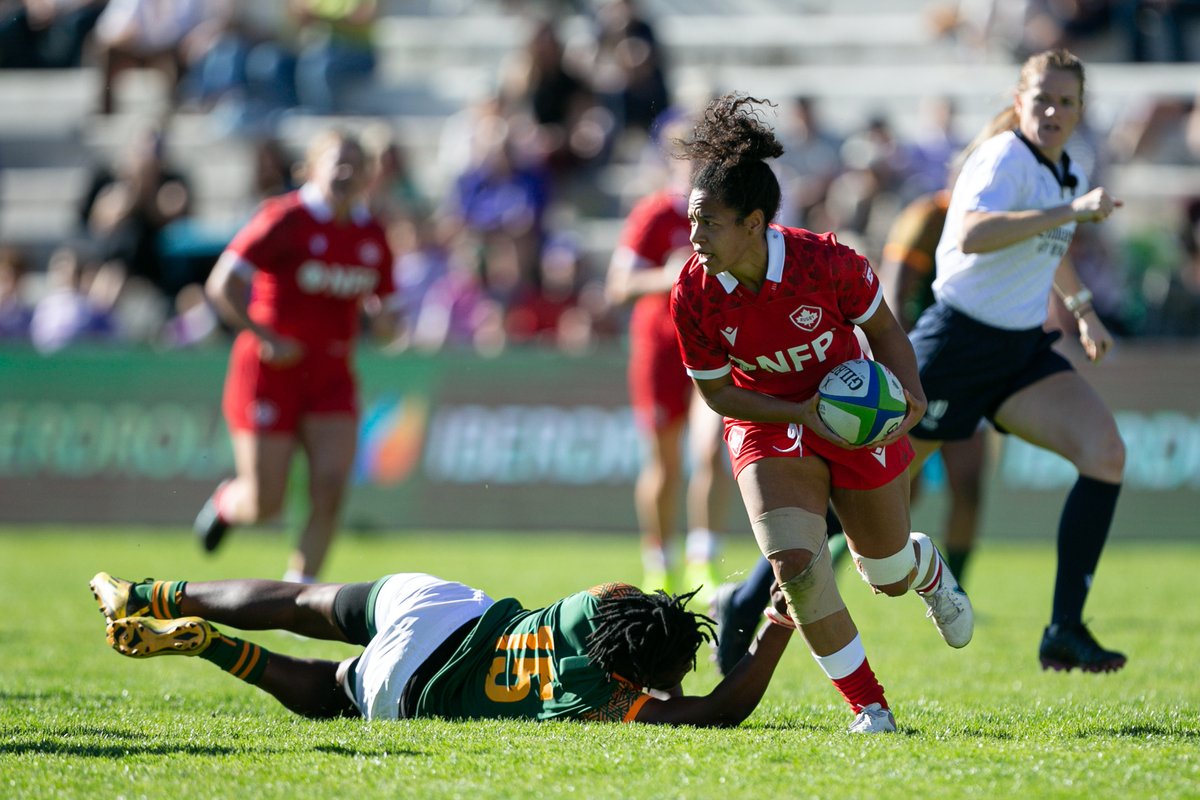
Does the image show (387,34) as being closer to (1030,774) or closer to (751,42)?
(751,42)

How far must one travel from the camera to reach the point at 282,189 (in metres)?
13.9

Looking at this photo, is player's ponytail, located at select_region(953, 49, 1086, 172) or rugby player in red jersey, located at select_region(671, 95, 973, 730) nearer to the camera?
rugby player in red jersey, located at select_region(671, 95, 973, 730)

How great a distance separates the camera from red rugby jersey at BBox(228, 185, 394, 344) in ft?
24.9

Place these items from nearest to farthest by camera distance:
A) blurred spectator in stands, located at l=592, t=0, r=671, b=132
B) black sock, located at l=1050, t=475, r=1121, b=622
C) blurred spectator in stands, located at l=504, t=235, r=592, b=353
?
black sock, located at l=1050, t=475, r=1121, b=622 < blurred spectator in stands, located at l=504, t=235, r=592, b=353 < blurred spectator in stands, located at l=592, t=0, r=671, b=132

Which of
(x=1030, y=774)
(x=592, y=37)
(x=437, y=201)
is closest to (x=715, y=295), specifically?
(x=1030, y=774)

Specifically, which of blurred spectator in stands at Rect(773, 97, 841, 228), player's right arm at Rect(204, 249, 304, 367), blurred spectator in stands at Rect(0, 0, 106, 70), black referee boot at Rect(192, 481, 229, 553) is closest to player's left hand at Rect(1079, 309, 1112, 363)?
player's right arm at Rect(204, 249, 304, 367)

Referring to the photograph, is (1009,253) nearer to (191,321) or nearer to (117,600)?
(117,600)

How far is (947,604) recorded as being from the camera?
15.7ft

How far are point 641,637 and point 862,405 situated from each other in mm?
1023

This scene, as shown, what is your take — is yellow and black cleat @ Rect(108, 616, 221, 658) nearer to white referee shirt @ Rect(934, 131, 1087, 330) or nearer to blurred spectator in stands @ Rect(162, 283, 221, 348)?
white referee shirt @ Rect(934, 131, 1087, 330)

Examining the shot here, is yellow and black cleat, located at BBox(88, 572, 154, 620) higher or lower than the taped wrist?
lower

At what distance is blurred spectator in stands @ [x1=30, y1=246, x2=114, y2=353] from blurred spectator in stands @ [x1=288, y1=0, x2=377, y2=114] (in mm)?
4273

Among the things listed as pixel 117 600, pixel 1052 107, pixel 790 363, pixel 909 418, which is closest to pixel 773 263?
pixel 790 363

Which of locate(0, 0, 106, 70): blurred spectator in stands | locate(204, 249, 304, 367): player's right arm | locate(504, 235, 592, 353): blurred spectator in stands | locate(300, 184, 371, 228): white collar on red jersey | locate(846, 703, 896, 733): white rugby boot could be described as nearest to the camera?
locate(846, 703, 896, 733): white rugby boot
